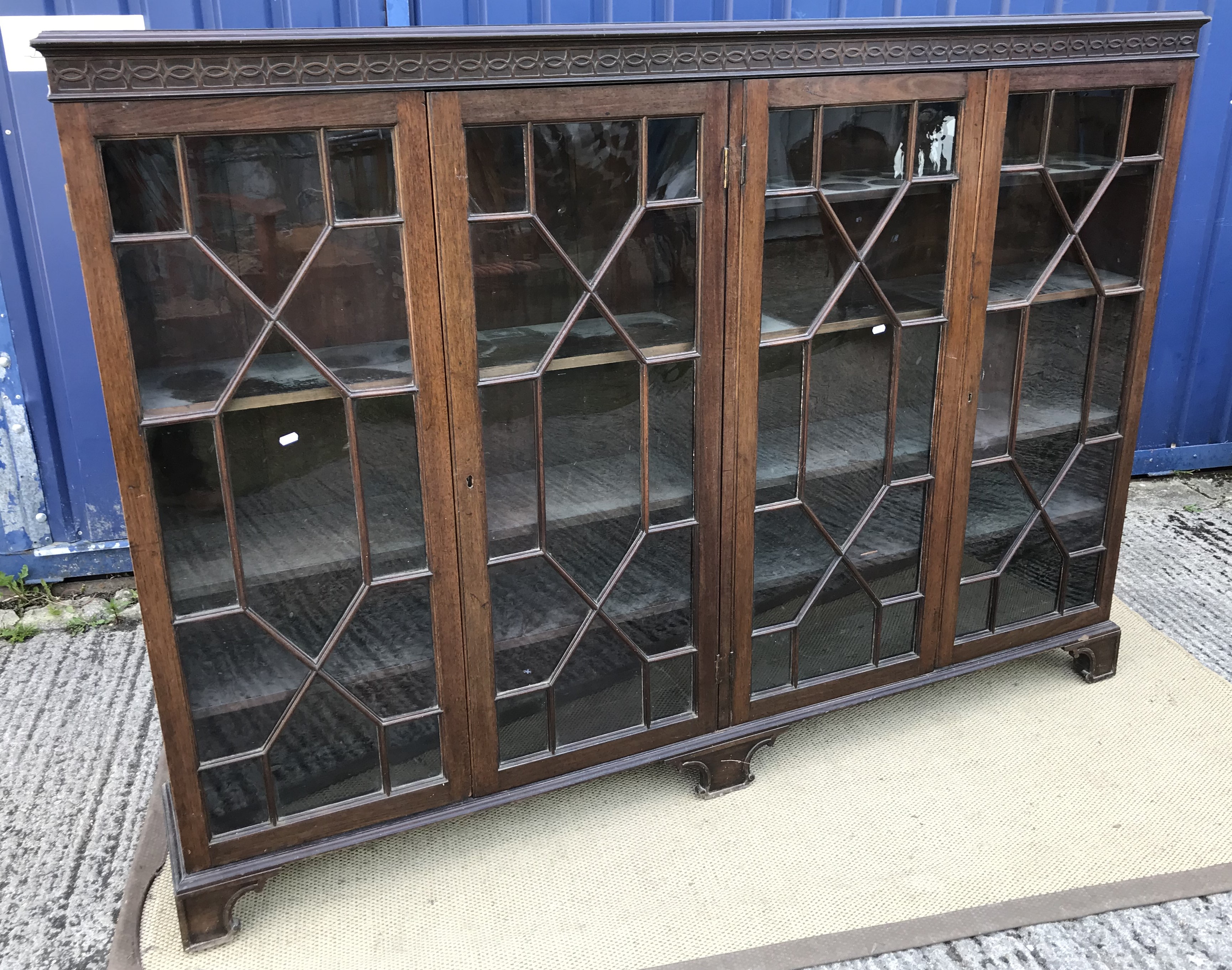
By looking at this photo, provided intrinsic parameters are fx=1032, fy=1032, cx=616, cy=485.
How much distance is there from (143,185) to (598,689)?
3.77 feet

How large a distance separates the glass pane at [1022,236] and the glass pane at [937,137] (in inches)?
5.6

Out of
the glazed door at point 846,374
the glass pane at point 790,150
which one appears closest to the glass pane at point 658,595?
the glazed door at point 846,374

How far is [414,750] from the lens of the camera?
6.09 ft

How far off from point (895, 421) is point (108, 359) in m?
1.41

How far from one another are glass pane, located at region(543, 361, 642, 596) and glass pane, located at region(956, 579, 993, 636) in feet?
2.72

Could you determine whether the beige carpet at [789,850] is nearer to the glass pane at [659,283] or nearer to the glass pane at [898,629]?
the glass pane at [898,629]

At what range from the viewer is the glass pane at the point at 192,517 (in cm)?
154

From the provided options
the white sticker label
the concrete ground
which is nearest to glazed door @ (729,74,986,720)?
the concrete ground

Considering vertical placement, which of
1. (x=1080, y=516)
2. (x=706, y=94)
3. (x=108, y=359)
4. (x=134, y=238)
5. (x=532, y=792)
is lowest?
(x=532, y=792)

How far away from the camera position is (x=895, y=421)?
6.73 ft

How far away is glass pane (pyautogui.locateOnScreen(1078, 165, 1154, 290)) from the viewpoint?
207 cm

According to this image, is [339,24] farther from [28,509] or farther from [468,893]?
[468,893]

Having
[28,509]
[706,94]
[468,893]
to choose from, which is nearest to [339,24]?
[706,94]

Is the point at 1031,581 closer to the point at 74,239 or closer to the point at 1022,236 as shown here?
the point at 1022,236
